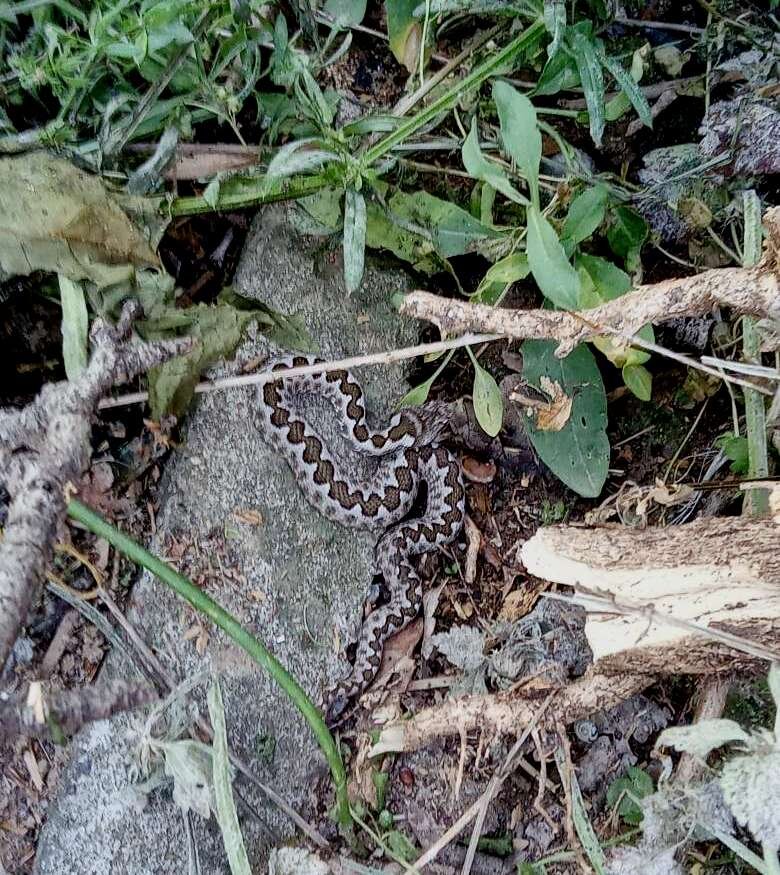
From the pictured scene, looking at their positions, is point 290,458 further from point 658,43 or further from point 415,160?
point 658,43

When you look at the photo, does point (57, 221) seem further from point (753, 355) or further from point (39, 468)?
point (753, 355)

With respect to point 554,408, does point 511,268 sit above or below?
above

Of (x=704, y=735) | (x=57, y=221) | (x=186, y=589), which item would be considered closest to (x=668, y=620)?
(x=704, y=735)

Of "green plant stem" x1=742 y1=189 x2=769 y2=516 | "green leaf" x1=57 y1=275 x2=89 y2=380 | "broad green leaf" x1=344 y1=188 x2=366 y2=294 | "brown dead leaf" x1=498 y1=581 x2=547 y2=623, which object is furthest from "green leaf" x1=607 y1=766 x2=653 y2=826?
"green leaf" x1=57 y1=275 x2=89 y2=380

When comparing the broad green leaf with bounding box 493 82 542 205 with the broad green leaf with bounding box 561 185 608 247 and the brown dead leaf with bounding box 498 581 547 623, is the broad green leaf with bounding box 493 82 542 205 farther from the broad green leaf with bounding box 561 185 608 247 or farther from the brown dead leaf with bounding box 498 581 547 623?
the brown dead leaf with bounding box 498 581 547 623

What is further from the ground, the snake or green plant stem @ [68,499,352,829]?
green plant stem @ [68,499,352,829]

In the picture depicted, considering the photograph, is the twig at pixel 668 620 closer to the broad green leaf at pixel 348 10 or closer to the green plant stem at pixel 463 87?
the green plant stem at pixel 463 87

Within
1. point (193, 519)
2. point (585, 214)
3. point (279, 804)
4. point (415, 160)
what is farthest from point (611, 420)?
point (279, 804)
